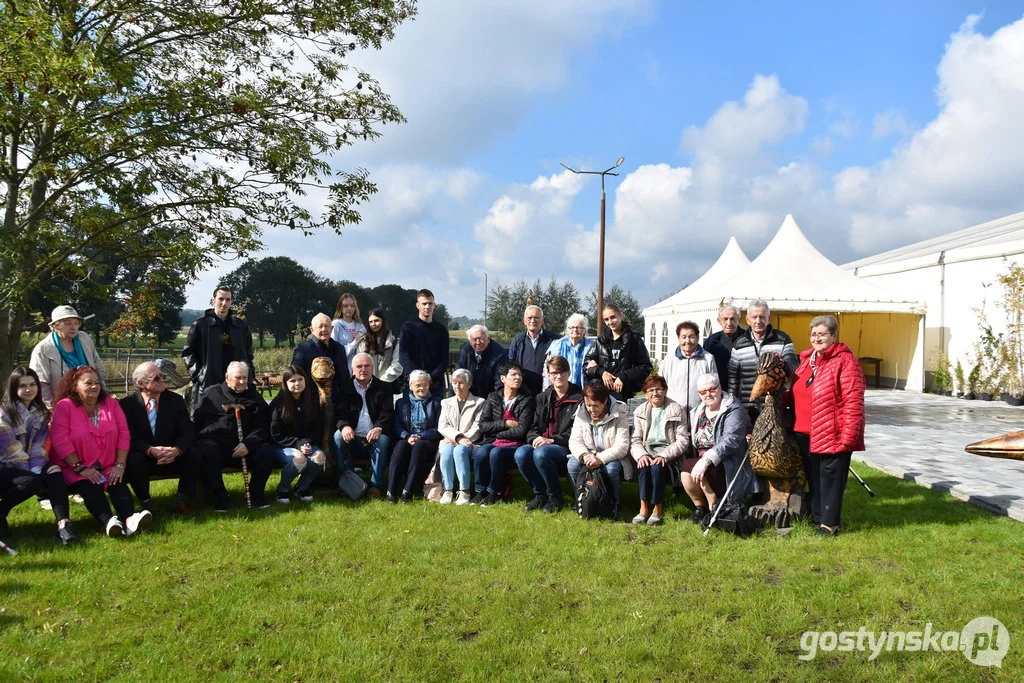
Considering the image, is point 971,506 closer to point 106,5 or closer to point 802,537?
point 802,537

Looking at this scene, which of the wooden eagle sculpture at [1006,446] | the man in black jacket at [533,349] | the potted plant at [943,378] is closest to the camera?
the wooden eagle sculpture at [1006,446]

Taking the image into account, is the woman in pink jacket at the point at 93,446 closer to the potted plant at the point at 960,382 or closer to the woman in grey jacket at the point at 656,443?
the woman in grey jacket at the point at 656,443

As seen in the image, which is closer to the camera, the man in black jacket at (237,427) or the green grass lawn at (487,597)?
the green grass lawn at (487,597)

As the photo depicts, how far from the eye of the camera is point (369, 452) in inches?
257

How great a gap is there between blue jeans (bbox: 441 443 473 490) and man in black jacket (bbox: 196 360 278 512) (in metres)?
1.46

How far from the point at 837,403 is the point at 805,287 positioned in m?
11.9

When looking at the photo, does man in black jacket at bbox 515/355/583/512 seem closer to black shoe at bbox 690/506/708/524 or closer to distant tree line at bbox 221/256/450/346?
black shoe at bbox 690/506/708/524

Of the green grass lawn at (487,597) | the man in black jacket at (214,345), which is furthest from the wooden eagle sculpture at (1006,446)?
the man in black jacket at (214,345)

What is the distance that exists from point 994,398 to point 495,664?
16.9 m

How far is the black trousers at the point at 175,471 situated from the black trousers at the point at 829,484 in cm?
489

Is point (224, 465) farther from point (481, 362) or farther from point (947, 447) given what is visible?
point (947, 447)

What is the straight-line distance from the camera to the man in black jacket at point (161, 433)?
5781 mm

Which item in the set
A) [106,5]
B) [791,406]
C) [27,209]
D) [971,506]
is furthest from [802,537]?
[27,209]

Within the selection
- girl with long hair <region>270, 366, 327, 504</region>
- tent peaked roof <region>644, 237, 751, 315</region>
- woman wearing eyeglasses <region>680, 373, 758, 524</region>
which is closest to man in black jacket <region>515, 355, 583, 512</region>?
woman wearing eyeglasses <region>680, 373, 758, 524</region>
